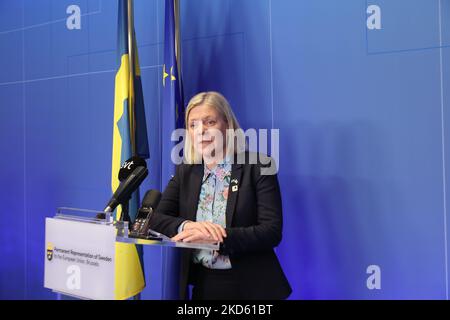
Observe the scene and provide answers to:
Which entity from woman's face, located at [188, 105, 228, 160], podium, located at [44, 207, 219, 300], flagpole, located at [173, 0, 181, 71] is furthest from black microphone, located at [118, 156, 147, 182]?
flagpole, located at [173, 0, 181, 71]

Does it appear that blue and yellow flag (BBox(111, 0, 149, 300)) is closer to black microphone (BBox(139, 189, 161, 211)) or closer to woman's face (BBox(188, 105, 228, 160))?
woman's face (BBox(188, 105, 228, 160))

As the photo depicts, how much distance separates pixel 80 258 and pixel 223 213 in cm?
56

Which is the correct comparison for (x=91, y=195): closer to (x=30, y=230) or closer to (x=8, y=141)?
(x=30, y=230)

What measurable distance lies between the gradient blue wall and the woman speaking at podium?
0.66m

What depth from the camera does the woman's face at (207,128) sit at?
5.61 feet

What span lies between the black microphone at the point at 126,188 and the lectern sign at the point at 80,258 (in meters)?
0.08

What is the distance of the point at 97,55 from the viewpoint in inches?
120

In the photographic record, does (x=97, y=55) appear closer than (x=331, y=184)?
No

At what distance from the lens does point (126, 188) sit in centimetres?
133

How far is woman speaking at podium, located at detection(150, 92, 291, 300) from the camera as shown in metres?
1.57

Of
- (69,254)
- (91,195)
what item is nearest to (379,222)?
(69,254)

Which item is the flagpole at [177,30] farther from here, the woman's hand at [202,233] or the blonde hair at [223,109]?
the woman's hand at [202,233]

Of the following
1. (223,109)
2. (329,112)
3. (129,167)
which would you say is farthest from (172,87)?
(129,167)

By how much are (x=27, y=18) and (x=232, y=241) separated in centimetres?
287
